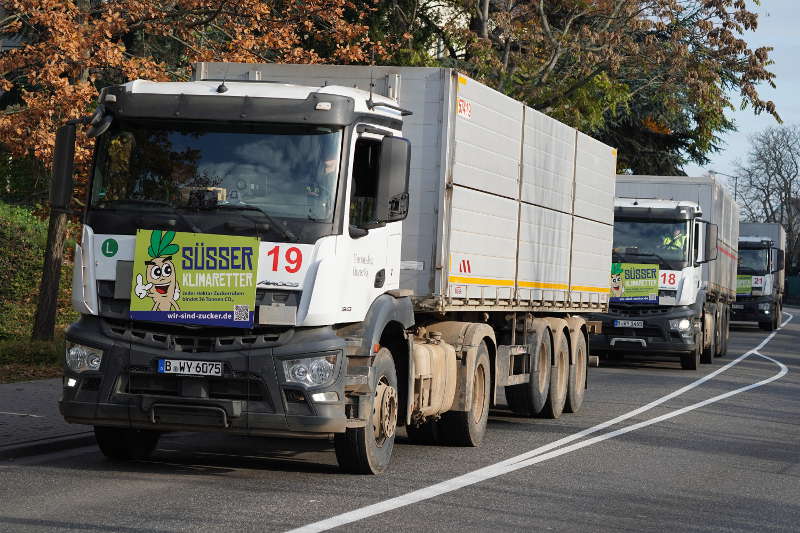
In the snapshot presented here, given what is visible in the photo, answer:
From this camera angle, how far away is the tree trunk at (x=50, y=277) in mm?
19141

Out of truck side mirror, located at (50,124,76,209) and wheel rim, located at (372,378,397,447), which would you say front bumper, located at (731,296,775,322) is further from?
truck side mirror, located at (50,124,76,209)

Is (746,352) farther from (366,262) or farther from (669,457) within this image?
(366,262)

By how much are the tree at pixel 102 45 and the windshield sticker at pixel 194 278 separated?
744 centimetres

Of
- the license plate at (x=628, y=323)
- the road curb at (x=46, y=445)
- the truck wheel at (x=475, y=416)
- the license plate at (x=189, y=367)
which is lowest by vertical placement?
the road curb at (x=46, y=445)

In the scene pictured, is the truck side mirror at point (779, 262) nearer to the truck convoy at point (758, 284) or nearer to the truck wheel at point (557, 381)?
the truck convoy at point (758, 284)

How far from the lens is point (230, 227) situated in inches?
376

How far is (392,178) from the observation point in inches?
386

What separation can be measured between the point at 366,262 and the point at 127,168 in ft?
5.90

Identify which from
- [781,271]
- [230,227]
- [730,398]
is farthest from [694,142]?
[230,227]

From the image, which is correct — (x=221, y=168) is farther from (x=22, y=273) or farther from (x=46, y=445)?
(x=22, y=273)

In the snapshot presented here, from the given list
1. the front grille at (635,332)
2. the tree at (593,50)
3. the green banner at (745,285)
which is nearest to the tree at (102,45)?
the tree at (593,50)

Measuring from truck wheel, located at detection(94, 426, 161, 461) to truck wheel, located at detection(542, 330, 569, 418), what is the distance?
18.9 ft

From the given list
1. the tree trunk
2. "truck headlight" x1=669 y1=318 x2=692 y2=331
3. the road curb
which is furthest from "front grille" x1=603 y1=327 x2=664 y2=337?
the road curb

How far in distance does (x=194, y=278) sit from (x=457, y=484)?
2379 mm
